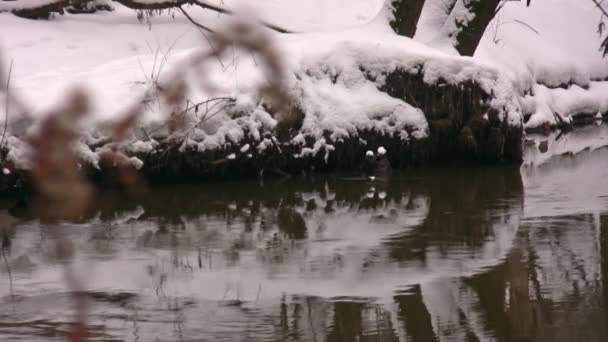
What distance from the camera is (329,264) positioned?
5.93 meters

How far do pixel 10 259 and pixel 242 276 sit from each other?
1584mm

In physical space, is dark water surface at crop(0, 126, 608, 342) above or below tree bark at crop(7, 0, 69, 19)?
below

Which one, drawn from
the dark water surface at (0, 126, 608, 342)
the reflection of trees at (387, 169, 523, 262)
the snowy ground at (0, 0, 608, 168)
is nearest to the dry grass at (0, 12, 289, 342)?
the dark water surface at (0, 126, 608, 342)

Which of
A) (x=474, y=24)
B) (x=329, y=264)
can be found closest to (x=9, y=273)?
(x=329, y=264)

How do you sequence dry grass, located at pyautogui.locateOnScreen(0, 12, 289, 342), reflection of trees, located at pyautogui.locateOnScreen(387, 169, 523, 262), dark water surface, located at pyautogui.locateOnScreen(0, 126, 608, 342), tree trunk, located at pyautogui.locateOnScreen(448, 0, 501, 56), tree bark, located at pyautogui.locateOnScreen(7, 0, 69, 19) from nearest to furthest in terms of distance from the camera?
dry grass, located at pyautogui.locateOnScreen(0, 12, 289, 342) → dark water surface, located at pyautogui.locateOnScreen(0, 126, 608, 342) → reflection of trees, located at pyautogui.locateOnScreen(387, 169, 523, 262) → tree trunk, located at pyautogui.locateOnScreen(448, 0, 501, 56) → tree bark, located at pyautogui.locateOnScreen(7, 0, 69, 19)

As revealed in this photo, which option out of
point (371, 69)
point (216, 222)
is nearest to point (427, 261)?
point (216, 222)

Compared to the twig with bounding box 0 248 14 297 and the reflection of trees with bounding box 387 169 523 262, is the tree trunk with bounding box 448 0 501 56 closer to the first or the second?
the reflection of trees with bounding box 387 169 523 262

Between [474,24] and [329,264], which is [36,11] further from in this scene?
[329,264]

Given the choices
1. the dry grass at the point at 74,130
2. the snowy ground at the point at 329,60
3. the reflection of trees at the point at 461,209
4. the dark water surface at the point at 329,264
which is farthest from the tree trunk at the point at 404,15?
the dry grass at the point at 74,130

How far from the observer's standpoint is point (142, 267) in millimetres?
5961

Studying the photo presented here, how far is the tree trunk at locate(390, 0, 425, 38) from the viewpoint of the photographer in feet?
41.1

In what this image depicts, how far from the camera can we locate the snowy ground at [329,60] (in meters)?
9.63

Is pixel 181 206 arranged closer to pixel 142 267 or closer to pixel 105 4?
pixel 142 267

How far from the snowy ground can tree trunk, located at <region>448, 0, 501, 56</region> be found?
311 millimetres
